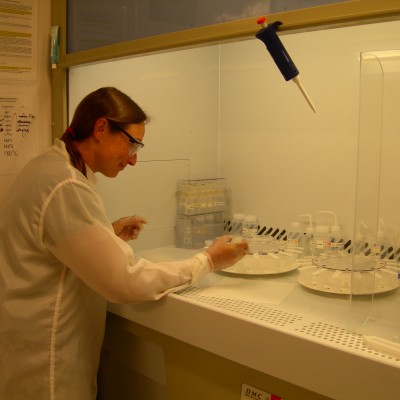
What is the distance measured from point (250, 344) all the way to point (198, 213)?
90cm

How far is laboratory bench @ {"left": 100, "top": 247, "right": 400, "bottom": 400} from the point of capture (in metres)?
0.84

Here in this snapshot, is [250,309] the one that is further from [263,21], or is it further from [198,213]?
[198,213]

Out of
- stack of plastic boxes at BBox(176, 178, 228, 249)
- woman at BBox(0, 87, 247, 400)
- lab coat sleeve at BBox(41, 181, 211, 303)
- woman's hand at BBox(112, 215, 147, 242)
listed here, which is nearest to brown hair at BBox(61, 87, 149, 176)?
woman at BBox(0, 87, 247, 400)

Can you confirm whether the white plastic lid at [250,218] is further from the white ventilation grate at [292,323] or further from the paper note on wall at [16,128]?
the paper note on wall at [16,128]

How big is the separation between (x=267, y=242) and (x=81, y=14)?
37.9 inches

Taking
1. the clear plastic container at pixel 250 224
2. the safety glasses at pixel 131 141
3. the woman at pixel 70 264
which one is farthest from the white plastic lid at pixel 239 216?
the safety glasses at pixel 131 141

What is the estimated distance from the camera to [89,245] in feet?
3.35

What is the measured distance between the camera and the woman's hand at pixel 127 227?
145cm

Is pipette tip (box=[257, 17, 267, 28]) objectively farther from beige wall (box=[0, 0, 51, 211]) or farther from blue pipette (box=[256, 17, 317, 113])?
beige wall (box=[0, 0, 51, 211])

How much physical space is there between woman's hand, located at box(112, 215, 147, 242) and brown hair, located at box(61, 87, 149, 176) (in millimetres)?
310

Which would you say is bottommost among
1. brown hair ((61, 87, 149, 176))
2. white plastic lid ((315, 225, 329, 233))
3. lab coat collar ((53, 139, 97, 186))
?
white plastic lid ((315, 225, 329, 233))

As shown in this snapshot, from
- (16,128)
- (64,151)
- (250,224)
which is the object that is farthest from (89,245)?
(250,224)

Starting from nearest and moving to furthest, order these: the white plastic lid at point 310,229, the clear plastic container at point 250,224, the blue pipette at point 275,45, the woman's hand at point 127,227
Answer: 1. the blue pipette at point 275,45
2. the woman's hand at point 127,227
3. the white plastic lid at point 310,229
4. the clear plastic container at point 250,224

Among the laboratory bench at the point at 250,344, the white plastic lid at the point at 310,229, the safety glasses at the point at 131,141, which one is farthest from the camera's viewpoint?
the white plastic lid at the point at 310,229
